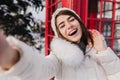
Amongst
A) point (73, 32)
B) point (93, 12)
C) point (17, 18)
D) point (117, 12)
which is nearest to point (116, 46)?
point (117, 12)

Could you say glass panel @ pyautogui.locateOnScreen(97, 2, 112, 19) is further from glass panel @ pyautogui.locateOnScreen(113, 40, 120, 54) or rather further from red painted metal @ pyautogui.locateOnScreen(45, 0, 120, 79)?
glass panel @ pyautogui.locateOnScreen(113, 40, 120, 54)

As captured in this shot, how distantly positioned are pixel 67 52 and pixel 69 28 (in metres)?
0.15

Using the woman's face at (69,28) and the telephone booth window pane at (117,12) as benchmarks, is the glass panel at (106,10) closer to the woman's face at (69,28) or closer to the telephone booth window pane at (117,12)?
the telephone booth window pane at (117,12)

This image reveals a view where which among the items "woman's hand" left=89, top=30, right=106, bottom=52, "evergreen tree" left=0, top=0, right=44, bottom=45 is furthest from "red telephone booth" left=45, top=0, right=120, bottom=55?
"evergreen tree" left=0, top=0, right=44, bottom=45

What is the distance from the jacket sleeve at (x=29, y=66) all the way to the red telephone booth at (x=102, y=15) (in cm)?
83

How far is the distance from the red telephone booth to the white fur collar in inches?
21.5

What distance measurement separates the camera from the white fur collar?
1643 mm

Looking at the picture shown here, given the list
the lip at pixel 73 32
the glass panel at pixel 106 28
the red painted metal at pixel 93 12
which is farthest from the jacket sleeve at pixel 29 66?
the glass panel at pixel 106 28

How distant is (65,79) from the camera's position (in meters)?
1.72

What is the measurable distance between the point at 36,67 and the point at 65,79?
537 millimetres

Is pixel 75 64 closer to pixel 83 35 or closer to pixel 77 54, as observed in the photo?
pixel 77 54

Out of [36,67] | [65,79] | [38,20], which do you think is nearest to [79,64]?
[65,79]

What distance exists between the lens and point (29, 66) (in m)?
1.13

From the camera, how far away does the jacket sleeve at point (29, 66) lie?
1011 mm
